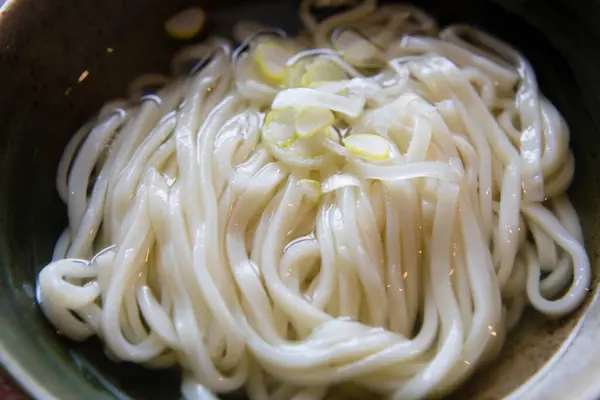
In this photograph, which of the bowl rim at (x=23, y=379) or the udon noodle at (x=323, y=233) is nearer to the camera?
the bowl rim at (x=23, y=379)

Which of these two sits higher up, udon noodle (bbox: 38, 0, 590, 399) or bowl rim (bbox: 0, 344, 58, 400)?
bowl rim (bbox: 0, 344, 58, 400)

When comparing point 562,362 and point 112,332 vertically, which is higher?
point 112,332

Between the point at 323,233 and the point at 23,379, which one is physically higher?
the point at 23,379

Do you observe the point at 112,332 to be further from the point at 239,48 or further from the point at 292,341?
the point at 239,48

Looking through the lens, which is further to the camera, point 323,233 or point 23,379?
point 323,233

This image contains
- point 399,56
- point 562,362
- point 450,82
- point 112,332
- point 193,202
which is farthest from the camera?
point 399,56

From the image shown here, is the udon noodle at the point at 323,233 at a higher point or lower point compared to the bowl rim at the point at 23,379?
lower

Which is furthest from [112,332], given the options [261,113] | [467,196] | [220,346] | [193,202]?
[467,196]

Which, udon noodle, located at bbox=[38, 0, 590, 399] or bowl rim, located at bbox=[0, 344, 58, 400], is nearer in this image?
bowl rim, located at bbox=[0, 344, 58, 400]
